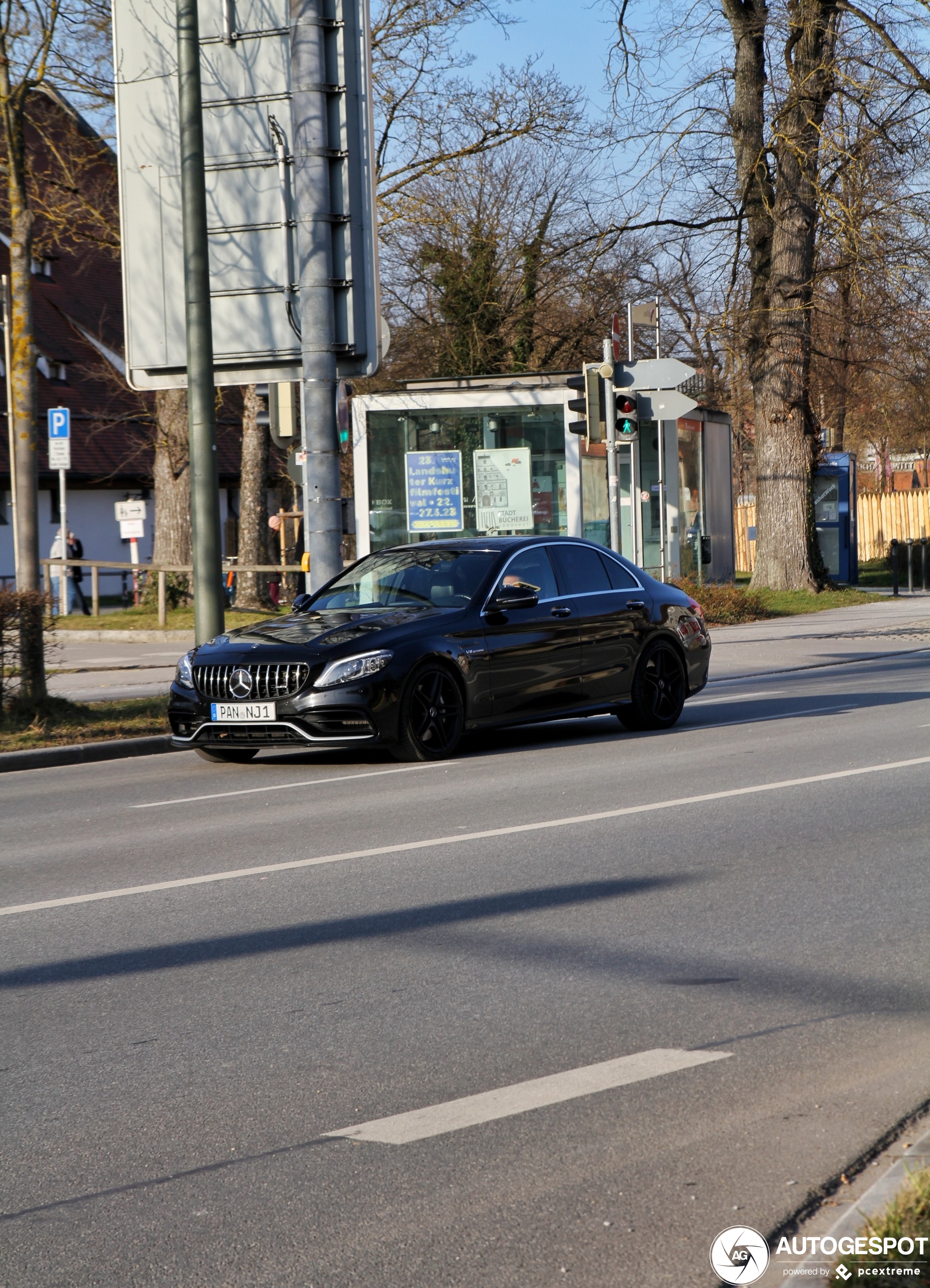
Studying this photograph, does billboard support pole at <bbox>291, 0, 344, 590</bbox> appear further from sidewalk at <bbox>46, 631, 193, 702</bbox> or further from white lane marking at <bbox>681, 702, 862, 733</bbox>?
white lane marking at <bbox>681, 702, 862, 733</bbox>

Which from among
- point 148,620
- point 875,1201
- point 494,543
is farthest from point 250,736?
point 148,620

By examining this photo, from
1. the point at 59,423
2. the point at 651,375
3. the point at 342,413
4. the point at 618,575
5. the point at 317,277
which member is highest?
the point at 317,277

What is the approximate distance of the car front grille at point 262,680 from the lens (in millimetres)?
10742

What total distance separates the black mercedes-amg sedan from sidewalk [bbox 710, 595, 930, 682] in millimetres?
4658

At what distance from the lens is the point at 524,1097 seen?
4.19m

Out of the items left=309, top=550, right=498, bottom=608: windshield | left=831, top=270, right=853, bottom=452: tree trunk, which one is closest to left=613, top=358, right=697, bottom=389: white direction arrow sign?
left=309, top=550, right=498, bottom=608: windshield

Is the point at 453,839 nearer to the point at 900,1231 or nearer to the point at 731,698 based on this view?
the point at 900,1231

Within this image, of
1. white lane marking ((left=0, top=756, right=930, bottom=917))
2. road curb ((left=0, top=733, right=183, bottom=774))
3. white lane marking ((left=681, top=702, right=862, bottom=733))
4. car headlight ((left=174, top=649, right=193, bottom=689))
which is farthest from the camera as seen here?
white lane marking ((left=681, top=702, right=862, bottom=733))

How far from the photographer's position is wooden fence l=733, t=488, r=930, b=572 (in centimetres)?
4859

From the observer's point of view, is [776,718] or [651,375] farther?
[651,375]

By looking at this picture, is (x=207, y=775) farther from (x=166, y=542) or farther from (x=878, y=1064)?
(x=166, y=542)

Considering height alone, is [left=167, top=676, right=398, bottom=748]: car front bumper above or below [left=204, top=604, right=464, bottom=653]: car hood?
below

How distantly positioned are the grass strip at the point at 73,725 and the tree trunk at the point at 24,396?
187 millimetres

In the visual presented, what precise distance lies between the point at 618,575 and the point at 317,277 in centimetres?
400
